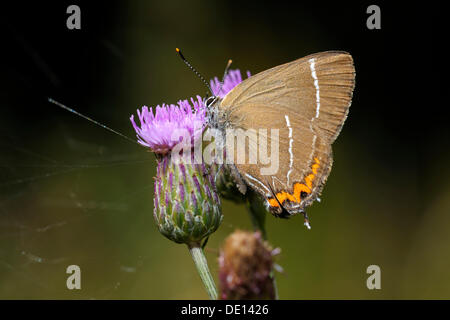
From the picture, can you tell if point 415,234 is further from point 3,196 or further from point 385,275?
point 3,196

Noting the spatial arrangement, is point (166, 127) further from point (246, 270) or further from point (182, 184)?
point (246, 270)

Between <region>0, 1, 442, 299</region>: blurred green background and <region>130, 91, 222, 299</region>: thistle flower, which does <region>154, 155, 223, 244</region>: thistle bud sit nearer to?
<region>130, 91, 222, 299</region>: thistle flower

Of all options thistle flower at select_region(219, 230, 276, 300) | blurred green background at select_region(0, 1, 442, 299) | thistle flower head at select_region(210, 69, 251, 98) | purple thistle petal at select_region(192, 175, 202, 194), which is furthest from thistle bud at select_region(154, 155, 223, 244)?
blurred green background at select_region(0, 1, 442, 299)

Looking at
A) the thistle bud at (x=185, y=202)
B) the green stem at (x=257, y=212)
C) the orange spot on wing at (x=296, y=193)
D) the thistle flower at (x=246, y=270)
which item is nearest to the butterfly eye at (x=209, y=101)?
the thistle bud at (x=185, y=202)

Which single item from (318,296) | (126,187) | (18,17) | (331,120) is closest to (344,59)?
(331,120)

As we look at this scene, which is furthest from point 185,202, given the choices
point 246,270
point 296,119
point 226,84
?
point 226,84
